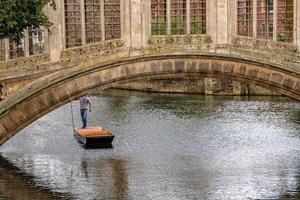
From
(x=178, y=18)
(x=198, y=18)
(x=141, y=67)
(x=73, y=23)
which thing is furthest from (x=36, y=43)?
(x=198, y=18)

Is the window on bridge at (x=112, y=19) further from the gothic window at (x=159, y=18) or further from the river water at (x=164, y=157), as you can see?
the river water at (x=164, y=157)

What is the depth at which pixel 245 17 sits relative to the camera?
23734 millimetres

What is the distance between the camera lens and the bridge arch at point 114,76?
76.6 feet

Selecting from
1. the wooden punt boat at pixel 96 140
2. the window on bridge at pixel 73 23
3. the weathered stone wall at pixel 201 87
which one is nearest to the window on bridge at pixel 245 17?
the window on bridge at pixel 73 23

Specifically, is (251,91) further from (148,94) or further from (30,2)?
(30,2)

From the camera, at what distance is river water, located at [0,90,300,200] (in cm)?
2086

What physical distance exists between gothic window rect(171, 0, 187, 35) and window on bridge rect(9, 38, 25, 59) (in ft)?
13.5

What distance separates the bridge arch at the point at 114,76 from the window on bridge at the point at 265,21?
1.03 metres

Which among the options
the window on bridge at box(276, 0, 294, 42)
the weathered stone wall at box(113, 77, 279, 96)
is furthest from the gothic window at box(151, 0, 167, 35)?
the weathered stone wall at box(113, 77, 279, 96)

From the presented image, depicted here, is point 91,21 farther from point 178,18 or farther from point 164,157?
point 164,157

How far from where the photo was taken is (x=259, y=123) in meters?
35.2

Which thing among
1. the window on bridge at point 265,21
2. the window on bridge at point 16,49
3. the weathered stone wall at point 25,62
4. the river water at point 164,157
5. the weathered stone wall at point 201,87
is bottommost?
the weathered stone wall at point 201,87

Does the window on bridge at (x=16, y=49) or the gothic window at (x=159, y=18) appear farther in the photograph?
the window on bridge at (x=16, y=49)

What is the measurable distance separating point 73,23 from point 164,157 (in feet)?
15.9
